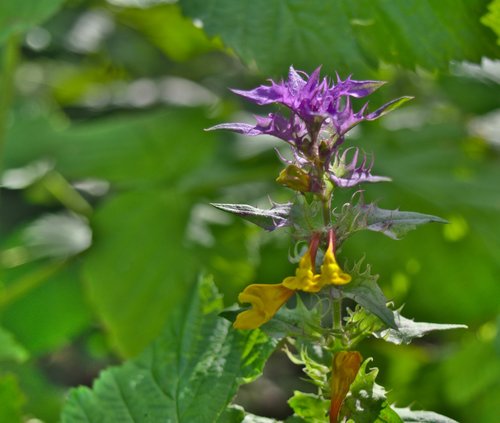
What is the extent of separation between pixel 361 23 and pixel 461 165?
878 mm

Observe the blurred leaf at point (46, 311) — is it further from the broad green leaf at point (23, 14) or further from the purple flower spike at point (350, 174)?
the purple flower spike at point (350, 174)

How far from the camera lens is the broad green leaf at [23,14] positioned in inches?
50.2

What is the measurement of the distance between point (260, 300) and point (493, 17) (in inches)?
21.4

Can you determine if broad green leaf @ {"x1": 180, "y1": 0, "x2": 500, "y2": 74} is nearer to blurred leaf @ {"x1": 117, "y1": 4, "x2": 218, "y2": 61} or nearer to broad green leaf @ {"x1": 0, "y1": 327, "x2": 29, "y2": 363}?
broad green leaf @ {"x1": 0, "y1": 327, "x2": 29, "y2": 363}

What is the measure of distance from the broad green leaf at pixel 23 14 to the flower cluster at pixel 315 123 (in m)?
0.65

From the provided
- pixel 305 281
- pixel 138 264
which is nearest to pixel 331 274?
pixel 305 281

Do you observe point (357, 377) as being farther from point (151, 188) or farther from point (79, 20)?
point (79, 20)

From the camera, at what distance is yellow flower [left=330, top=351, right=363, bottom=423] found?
718 mm

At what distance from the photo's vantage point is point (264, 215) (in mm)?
724

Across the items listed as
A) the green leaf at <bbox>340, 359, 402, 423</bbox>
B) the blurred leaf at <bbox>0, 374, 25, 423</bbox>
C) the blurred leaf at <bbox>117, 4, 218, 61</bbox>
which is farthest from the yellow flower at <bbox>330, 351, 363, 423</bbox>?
the blurred leaf at <bbox>117, 4, 218, 61</bbox>

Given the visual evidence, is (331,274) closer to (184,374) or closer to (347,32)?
(184,374)

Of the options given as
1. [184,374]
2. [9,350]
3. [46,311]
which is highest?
[184,374]

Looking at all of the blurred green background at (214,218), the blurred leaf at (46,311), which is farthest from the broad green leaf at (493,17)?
the blurred leaf at (46,311)

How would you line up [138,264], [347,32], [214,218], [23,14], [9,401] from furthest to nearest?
[214,218]
[138,264]
[23,14]
[347,32]
[9,401]
